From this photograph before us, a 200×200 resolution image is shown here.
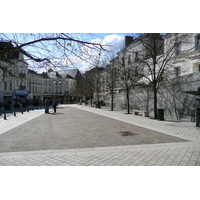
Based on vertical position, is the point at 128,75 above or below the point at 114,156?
above

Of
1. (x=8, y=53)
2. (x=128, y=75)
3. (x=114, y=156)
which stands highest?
(x=128, y=75)

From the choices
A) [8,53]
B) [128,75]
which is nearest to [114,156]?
[8,53]

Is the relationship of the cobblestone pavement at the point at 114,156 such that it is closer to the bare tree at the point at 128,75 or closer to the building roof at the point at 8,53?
the building roof at the point at 8,53

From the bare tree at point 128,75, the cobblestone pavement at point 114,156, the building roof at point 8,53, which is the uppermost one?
the bare tree at point 128,75

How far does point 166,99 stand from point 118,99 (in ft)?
40.2

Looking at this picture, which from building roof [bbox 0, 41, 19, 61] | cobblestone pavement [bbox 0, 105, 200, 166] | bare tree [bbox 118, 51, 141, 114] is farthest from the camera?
bare tree [bbox 118, 51, 141, 114]

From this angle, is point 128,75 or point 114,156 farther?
point 128,75

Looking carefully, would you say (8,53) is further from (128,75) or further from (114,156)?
(128,75)

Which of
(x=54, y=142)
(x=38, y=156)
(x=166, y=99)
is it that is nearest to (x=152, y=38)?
(x=166, y=99)

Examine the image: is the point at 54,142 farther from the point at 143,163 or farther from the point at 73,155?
the point at 143,163

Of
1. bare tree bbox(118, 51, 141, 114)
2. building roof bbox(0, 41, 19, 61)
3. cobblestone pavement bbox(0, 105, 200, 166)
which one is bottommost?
cobblestone pavement bbox(0, 105, 200, 166)

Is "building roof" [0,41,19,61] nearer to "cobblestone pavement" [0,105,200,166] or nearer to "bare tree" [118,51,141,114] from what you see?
"cobblestone pavement" [0,105,200,166]

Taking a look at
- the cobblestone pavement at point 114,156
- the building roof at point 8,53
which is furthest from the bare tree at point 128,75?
the building roof at point 8,53

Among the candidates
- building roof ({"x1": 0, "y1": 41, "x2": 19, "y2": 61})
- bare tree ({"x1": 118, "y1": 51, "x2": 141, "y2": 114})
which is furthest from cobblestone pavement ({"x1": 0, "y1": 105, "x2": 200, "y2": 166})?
bare tree ({"x1": 118, "y1": 51, "x2": 141, "y2": 114})
